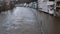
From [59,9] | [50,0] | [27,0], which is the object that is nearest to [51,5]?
[50,0]

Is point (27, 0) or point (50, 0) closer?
point (50, 0)

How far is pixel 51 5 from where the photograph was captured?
1209cm

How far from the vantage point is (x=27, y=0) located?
37.6 metres

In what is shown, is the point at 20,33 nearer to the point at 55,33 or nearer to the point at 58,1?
the point at 55,33

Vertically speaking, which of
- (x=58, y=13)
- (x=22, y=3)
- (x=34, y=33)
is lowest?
(x=22, y=3)

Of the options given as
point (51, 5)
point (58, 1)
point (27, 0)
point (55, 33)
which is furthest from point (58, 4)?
point (27, 0)

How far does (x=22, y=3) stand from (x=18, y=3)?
1004 mm

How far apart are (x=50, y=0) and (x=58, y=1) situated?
6.54ft

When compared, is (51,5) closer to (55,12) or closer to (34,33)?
(55,12)

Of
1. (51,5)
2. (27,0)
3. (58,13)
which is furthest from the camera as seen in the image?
(27,0)

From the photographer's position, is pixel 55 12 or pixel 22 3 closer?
pixel 55 12

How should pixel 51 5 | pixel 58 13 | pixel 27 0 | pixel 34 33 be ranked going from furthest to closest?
pixel 27 0
pixel 51 5
pixel 58 13
pixel 34 33

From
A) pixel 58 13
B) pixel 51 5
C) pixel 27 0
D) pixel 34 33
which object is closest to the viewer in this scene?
pixel 34 33

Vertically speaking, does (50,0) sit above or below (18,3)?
above
